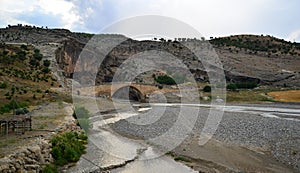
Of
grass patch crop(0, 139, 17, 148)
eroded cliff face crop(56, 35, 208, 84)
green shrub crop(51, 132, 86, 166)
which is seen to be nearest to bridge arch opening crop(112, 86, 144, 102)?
eroded cliff face crop(56, 35, 208, 84)

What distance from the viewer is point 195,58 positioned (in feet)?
303

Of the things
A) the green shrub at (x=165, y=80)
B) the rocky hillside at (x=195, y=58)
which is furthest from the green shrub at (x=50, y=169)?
the green shrub at (x=165, y=80)

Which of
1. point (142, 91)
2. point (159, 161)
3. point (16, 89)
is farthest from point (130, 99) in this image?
point (159, 161)

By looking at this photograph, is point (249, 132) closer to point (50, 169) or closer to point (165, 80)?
point (50, 169)

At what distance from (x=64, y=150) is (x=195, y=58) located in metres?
78.9

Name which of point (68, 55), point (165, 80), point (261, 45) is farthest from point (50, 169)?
point (261, 45)

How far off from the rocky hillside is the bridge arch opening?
45.1 ft

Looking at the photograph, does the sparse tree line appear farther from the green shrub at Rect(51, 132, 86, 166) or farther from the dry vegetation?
the green shrub at Rect(51, 132, 86, 166)

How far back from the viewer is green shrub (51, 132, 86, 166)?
16.3 m

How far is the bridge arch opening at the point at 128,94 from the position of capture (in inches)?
2365

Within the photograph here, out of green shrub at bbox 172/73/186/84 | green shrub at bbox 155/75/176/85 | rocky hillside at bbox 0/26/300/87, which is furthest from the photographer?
rocky hillside at bbox 0/26/300/87

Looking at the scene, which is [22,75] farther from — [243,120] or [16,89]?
[243,120]

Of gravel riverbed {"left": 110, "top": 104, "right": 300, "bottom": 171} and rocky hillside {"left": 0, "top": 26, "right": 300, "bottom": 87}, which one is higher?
rocky hillside {"left": 0, "top": 26, "right": 300, "bottom": 87}

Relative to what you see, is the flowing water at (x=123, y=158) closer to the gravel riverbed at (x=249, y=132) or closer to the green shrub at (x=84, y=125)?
the green shrub at (x=84, y=125)
